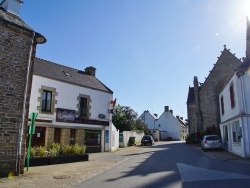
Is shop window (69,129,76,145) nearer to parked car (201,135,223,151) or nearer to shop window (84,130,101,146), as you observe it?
shop window (84,130,101,146)

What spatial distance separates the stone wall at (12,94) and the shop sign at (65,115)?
1086 cm

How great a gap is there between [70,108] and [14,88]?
12556 mm

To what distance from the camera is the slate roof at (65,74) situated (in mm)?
21667

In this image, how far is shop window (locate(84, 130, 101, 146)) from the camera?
24.2 meters

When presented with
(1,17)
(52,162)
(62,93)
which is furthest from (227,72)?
(1,17)

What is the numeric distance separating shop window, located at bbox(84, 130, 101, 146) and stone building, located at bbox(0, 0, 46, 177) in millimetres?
13982

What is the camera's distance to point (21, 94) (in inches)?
412

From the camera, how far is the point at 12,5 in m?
12.1

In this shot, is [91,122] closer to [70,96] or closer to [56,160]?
[70,96]

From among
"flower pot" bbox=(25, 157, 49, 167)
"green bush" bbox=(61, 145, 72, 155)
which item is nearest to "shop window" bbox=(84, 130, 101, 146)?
"green bush" bbox=(61, 145, 72, 155)

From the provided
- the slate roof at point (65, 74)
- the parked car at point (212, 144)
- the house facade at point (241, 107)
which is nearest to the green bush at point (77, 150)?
the slate roof at point (65, 74)

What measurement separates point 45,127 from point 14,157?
35.6 feet

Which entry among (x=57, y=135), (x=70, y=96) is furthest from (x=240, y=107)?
(x=57, y=135)

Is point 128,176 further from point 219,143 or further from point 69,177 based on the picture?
point 219,143
